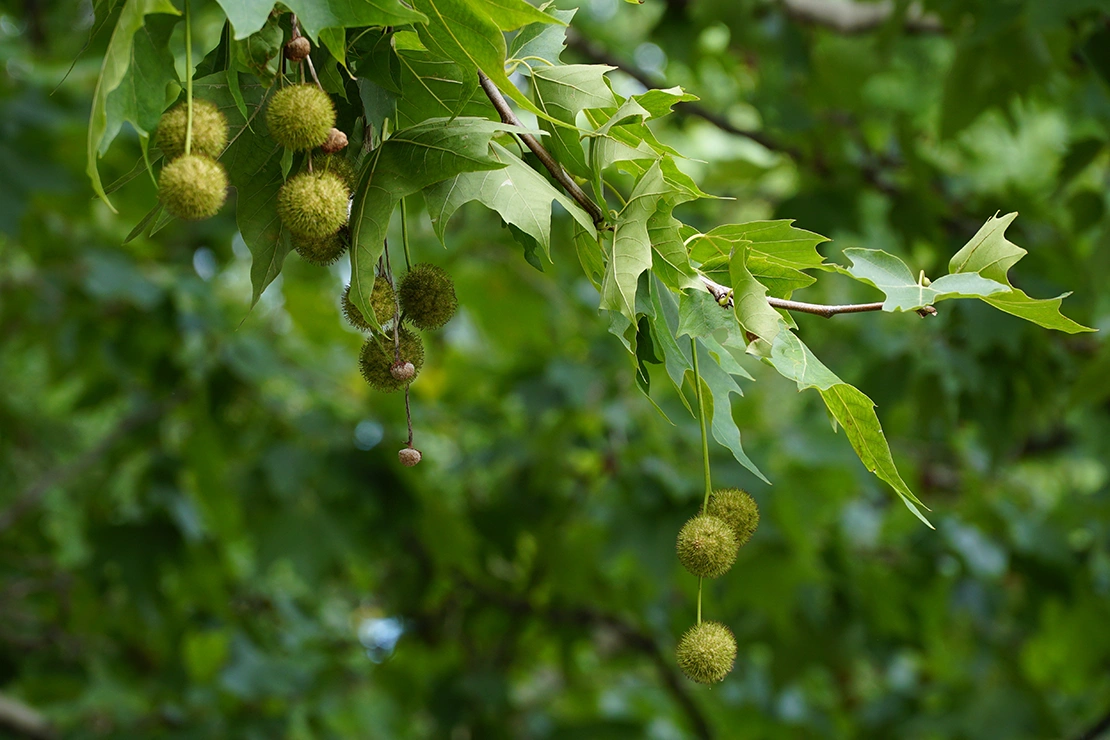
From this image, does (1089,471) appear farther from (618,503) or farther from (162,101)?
(162,101)

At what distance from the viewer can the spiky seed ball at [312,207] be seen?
98 cm

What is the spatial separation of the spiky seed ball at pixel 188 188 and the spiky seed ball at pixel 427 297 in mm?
220

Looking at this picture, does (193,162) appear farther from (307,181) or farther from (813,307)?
(813,307)

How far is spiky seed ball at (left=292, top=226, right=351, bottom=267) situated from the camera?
100cm

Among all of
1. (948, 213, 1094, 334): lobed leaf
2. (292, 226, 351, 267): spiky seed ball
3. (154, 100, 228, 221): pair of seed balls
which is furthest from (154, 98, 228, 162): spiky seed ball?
(948, 213, 1094, 334): lobed leaf

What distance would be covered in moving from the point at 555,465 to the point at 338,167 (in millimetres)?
2796

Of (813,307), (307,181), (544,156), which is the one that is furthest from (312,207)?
(813,307)

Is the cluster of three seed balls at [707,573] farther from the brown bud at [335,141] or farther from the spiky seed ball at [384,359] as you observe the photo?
the brown bud at [335,141]

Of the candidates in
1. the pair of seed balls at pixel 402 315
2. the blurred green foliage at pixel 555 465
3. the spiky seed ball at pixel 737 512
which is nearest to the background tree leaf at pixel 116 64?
the pair of seed balls at pixel 402 315

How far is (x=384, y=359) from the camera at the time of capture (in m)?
1.09

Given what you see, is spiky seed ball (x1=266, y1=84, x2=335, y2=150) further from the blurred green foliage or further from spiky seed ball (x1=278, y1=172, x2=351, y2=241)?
the blurred green foliage

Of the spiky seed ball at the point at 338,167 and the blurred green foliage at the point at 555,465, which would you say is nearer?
the spiky seed ball at the point at 338,167

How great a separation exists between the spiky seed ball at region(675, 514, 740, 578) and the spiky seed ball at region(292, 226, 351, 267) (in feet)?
1.45

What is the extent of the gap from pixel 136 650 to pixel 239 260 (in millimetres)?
1739
